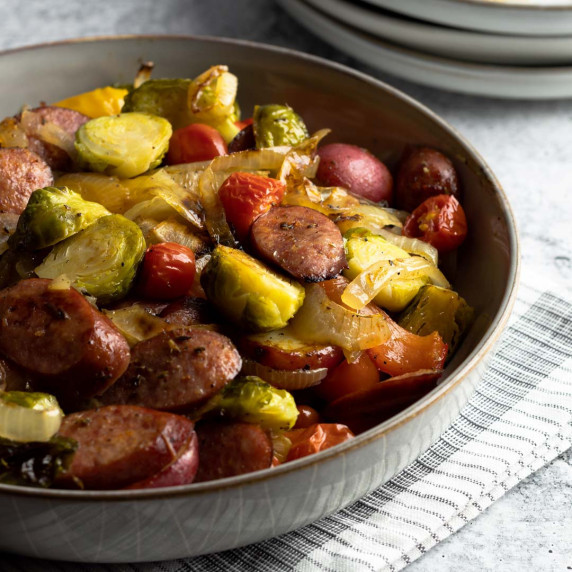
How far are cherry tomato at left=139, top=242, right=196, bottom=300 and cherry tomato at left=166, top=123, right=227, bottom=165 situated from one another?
709mm

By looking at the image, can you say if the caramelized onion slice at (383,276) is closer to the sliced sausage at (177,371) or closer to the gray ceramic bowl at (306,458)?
the gray ceramic bowl at (306,458)

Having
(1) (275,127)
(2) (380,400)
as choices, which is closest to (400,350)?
(2) (380,400)

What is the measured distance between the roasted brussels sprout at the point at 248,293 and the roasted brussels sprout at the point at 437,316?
478 mm

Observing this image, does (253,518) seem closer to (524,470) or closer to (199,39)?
(524,470)

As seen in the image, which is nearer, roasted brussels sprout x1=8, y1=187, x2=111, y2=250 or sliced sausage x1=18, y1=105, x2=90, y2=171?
roasted brussels sprout x1=8, y1=187, x2=111, y2=250

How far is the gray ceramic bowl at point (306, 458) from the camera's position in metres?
2.18

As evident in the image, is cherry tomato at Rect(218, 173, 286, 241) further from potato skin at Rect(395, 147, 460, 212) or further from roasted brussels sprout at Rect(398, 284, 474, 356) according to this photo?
potato skin at Rect(395, 147, 460, 212)

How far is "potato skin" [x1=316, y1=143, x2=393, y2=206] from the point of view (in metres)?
3.53

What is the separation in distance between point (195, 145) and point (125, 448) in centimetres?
157

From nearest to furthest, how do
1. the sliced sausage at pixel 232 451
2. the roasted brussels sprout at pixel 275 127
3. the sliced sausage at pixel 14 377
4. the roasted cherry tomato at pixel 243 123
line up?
the sliced sausage at pixel 232 451 < the sliced sausage at pixel 14 377 < the roasted brussels sprout at pixel 275 127 < the roasted cherry tomato at pixel 243 123

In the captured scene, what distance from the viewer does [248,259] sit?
279 centimetres

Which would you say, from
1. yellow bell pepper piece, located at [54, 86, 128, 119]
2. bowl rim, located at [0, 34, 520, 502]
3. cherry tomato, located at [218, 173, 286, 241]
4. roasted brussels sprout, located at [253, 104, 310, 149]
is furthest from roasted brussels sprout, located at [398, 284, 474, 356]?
yellow bell pepper piece, located at [54, 86, 128, 119]

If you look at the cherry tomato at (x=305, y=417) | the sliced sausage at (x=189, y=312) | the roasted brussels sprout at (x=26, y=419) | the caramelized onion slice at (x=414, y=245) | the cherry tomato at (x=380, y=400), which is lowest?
the cherry tomato at (x=305, y=417)

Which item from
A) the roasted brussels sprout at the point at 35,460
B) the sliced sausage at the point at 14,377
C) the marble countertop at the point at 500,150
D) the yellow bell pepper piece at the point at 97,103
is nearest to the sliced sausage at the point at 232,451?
the roasted brussels sprout at the point at 35,460
